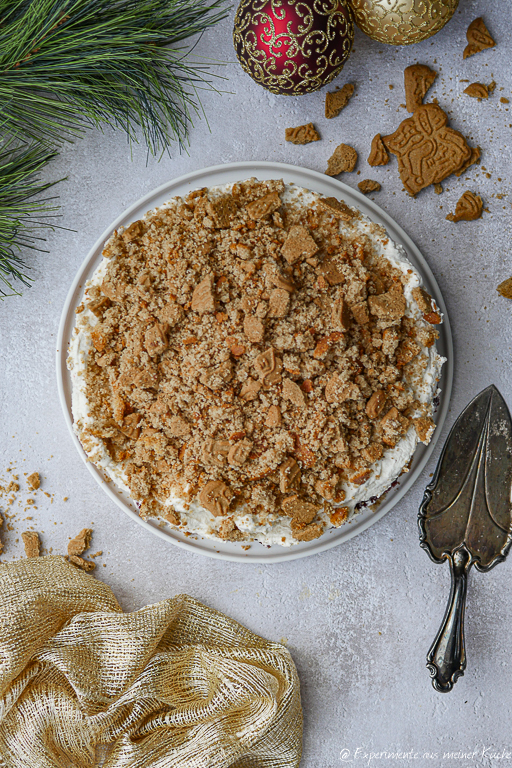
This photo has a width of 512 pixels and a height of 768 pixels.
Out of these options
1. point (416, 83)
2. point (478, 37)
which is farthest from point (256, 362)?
point (478, 37)

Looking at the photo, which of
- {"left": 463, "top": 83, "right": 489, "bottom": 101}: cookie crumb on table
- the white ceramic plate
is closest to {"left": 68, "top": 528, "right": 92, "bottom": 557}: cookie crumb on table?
the white ceramic plate

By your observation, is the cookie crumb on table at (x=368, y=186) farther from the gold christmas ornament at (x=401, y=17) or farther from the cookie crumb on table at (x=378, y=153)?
the gold christmas ornament at (x=401, y=17)

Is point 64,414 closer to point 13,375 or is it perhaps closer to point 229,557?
point 13,375

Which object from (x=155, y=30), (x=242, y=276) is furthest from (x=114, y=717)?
(x=155, y=30)

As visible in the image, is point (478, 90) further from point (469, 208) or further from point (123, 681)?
point (123, 681)

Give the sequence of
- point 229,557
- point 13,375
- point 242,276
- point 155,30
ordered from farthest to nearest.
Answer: point 13,375 < point 229,557 < point 155,30 < point 242,276

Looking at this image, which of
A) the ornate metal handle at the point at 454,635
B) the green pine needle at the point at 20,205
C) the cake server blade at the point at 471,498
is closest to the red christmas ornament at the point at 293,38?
the green pine needle at the point at 20,205

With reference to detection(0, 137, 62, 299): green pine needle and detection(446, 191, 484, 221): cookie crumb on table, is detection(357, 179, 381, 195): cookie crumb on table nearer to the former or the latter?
detection(446, 191, 484, 221): cookie crumb on table
